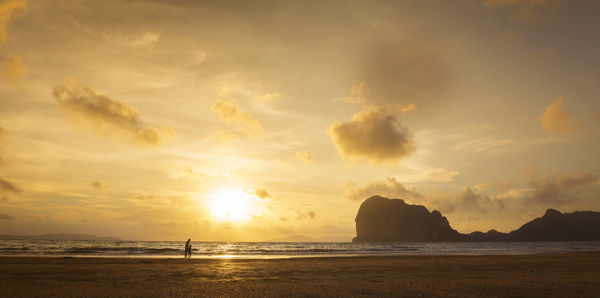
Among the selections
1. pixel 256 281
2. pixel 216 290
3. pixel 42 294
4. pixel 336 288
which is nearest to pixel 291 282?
pixel 256 281

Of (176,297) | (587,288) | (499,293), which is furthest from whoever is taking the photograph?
(587,288)

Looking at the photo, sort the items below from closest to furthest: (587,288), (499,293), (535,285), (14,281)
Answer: (499,293)
(587,288)
(535,285)
(14,281)

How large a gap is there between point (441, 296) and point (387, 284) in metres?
3.30

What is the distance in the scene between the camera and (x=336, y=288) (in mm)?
13797

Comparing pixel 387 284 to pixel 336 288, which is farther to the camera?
pixel 387 284

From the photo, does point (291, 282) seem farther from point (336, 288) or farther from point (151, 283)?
point (151, 283)

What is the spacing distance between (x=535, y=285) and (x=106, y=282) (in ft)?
64.1

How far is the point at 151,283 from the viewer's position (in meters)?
15.2

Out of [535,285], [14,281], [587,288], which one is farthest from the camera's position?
[14,281]

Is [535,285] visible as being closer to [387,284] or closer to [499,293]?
[499,293]

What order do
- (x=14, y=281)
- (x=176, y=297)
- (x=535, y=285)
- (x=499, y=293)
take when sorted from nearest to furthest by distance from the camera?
(x=176, y=297) < (x=499, y=293) < (x=535, y=285) < (x=14, y=281)

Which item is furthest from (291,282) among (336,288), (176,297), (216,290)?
(176,297)

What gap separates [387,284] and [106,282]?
13.1 m

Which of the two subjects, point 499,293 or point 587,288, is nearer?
point 499,293
